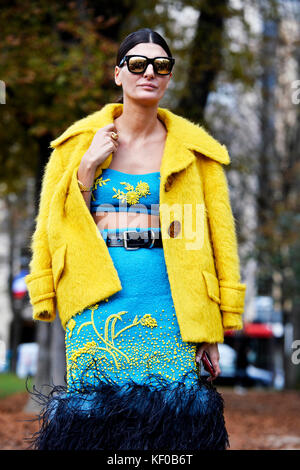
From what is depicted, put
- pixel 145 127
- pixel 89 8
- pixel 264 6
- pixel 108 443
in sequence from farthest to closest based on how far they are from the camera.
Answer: pixel 264 6 → pixel 89 8 → pixel 145 127 → pixel 108 443

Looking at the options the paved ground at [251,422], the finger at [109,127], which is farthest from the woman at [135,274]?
the paved ground at [251,422]

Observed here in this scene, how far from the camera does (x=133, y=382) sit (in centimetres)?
332

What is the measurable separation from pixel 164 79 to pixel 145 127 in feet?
0.91

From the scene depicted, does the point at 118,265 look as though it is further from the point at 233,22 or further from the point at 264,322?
the point at 264,322

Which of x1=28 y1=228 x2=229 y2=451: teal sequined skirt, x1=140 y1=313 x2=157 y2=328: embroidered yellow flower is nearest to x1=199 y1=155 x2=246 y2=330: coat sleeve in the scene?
x1=28 y1=228 x2=229 y2=451: teal sequined skirt

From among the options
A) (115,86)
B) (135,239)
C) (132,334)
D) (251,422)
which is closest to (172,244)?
(135,239)

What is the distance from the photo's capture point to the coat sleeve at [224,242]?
3.55 metres

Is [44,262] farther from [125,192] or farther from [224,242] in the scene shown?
[224,242]

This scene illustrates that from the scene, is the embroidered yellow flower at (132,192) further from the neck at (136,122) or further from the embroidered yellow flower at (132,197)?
the neck at (136,122)

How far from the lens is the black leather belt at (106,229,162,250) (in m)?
3.47

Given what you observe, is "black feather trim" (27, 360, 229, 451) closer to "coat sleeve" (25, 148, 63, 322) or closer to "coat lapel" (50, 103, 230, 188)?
"coat sleeve" (25, 148, 63, 322)

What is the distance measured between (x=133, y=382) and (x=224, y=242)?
87cm

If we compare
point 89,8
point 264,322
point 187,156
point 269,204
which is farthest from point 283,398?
point 264,322

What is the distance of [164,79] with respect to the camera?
3.62m
